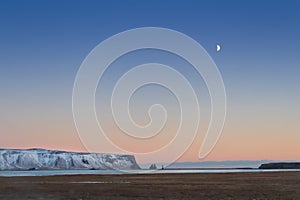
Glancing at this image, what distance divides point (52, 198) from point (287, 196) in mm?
19438

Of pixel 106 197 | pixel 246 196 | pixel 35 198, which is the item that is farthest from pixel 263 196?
pixel 35 198

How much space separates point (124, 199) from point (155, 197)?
9.38 ft

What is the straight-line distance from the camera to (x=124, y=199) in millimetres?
42344

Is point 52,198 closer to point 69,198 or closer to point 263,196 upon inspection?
point 69,198

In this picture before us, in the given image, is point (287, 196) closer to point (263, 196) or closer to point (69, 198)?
point (263, 196)

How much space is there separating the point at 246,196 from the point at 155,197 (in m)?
7.67

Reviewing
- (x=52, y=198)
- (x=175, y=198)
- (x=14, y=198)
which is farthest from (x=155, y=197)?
(x=14, y=198)

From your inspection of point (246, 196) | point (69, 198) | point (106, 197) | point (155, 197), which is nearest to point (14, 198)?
point (69, 198)

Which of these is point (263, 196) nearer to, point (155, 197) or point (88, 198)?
point (155, 197)

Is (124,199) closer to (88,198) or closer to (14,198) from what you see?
(88,198)

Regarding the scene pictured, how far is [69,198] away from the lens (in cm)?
4325

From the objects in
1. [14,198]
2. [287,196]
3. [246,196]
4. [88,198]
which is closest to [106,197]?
[88,198]

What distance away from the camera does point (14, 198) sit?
A: 4266 centimetres

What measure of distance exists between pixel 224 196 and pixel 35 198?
15683 mm
